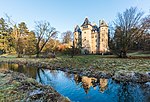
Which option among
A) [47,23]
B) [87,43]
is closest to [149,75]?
[47,23]

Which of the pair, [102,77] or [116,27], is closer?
[102,77]

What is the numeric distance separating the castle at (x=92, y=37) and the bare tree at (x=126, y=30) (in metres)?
20.6

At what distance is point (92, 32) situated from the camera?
56.2 meters

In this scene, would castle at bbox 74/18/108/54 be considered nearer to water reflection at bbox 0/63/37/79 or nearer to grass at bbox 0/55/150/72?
grass at bbox 0/55/150/72

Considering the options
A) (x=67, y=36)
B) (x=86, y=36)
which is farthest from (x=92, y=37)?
(x=67, y=36)

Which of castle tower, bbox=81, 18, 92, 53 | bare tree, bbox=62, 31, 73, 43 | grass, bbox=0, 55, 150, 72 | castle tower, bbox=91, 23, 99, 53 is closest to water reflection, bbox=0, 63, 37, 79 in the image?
grass, bbox=0, 55, 150, 72

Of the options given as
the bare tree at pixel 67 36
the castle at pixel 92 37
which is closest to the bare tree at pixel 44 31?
the castle at pixel 92 37

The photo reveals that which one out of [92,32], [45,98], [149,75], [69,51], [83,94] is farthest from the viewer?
[92,32]

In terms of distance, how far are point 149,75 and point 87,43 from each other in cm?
4237

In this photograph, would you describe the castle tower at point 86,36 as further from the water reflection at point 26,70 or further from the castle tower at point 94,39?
the water reflection at point 26,70

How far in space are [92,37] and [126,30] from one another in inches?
1018

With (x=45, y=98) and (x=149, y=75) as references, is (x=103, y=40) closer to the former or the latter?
(x=149, y=75)

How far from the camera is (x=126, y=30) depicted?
3058 cm

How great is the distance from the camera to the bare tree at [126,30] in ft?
98.2
